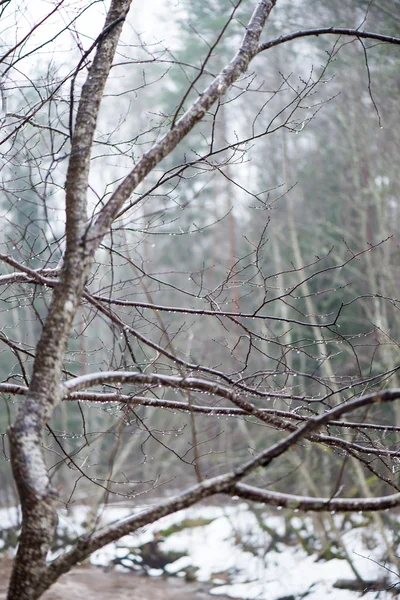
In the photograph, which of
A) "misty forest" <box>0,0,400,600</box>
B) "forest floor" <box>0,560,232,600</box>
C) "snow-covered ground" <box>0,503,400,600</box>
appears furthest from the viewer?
"forest floor" <box>0,560,232,600</box>

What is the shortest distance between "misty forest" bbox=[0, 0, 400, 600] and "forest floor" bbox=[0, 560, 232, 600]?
0.07 m

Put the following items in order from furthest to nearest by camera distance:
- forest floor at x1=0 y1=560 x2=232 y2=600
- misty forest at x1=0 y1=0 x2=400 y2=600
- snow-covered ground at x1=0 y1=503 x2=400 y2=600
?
forest floor at x1=0 y1=560 x2=232 y2=600, snow-covered ground at x1=0 y1=503 x2=400 y2=600, misty forest at x1=0 y1=0 x2=400 y2=600

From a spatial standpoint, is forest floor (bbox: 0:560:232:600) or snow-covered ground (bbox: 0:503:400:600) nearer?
snow-covered ground (bbox: 0:503:400:600)

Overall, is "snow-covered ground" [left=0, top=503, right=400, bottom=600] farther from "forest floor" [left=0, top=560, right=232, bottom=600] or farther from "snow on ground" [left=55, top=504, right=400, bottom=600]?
"forest floor" [left=0, top=560, right=232, bottom=600]

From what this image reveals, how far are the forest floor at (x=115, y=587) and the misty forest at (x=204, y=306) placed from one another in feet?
0.22

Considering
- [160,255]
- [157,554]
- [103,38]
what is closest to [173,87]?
[160,255]

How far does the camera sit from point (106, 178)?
680 inches

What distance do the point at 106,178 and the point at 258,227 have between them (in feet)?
15.9

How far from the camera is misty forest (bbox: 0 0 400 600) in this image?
7.49ft

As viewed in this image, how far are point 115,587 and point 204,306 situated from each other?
553 cm

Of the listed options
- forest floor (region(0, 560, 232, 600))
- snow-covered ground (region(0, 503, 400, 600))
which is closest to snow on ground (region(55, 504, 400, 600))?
snow-covered ground (region(0, 503, 400, 600))

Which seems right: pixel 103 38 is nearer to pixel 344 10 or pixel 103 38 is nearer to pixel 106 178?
pixel 344 10

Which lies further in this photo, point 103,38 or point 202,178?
point 202,178

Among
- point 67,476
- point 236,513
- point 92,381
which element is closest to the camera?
point 92,381
